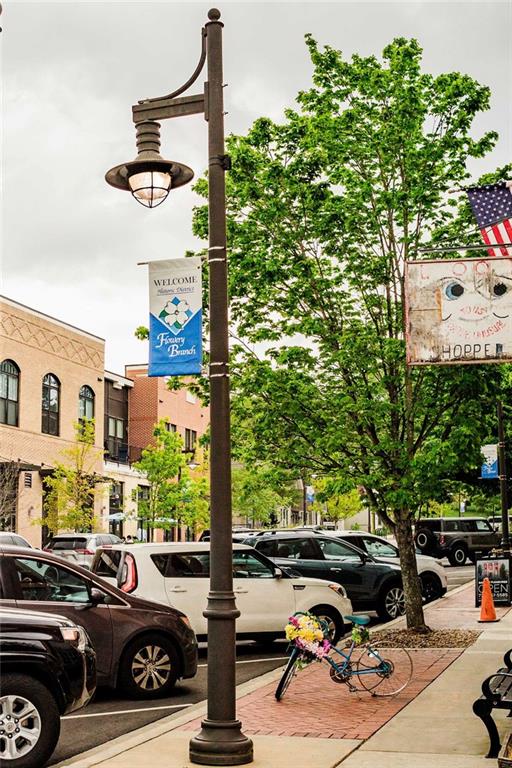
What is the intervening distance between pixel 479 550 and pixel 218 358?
36.9m

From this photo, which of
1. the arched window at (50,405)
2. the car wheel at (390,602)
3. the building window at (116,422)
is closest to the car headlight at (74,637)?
the car wheel at (390,602)

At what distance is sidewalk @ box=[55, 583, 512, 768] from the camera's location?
8.20 m

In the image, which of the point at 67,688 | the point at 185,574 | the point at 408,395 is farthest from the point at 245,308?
the point at 67,688

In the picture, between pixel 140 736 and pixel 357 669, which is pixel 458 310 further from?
pixel 140 736

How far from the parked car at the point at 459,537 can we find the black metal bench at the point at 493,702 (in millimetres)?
33605

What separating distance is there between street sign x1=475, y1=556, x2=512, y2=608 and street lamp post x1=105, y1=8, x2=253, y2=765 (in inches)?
550

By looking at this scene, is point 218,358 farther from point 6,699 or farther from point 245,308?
point 245,308

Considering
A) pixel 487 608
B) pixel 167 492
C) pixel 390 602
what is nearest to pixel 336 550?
pixel 390 602

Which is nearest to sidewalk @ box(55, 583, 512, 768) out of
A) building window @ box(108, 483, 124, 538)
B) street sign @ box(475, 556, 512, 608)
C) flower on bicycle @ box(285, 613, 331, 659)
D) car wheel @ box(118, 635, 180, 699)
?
flower on bicycle @ box(285, 613, 331, 659)

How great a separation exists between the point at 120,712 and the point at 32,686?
10.8 feet

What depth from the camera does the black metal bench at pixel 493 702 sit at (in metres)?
8.06

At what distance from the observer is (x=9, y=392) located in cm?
4134

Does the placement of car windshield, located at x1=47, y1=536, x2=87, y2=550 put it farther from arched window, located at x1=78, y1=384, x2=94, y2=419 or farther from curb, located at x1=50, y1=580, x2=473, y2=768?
curb, located at x1=50, y1=580, x2=473, y2=768

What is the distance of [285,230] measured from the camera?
51.9 feet
